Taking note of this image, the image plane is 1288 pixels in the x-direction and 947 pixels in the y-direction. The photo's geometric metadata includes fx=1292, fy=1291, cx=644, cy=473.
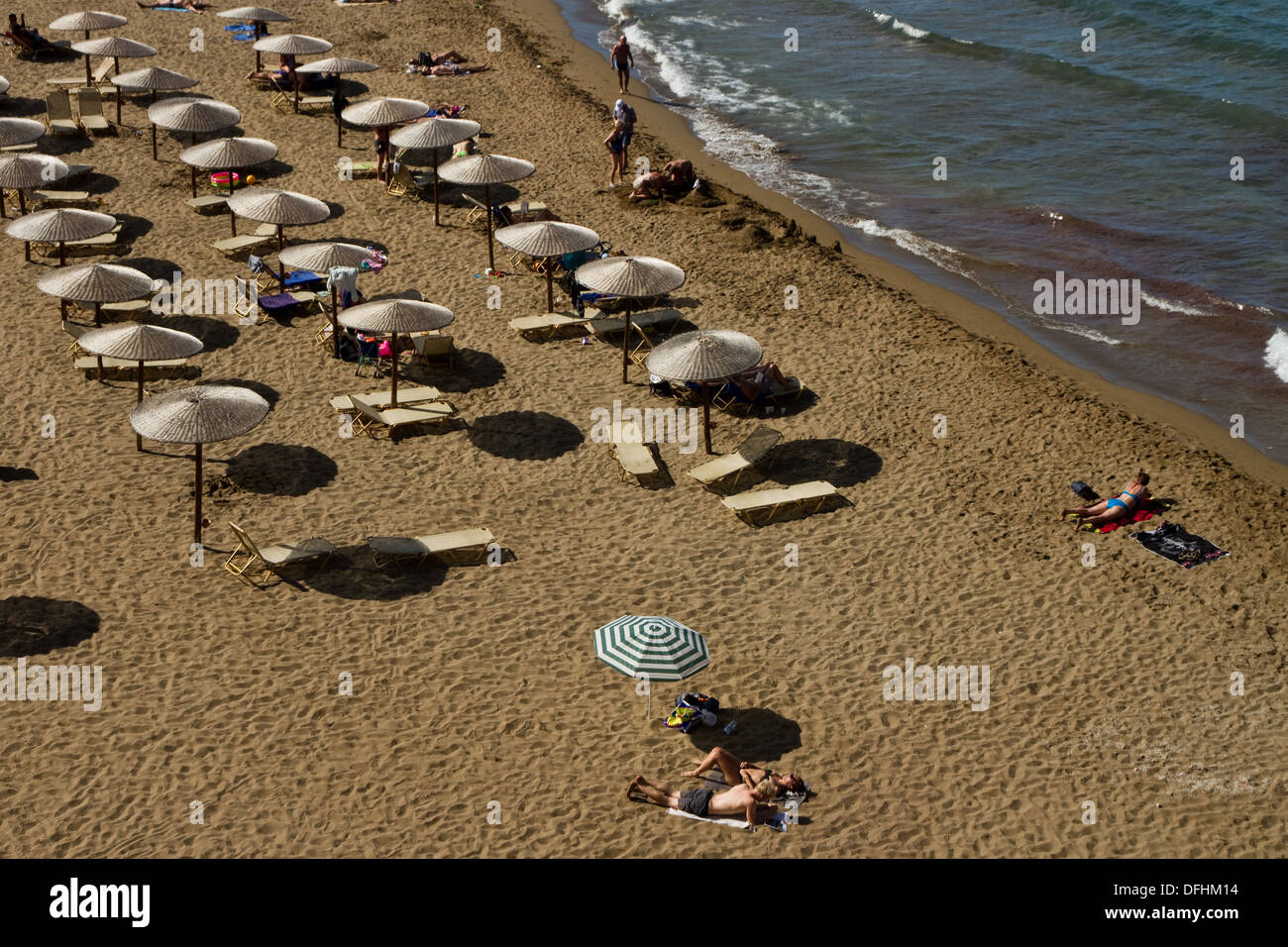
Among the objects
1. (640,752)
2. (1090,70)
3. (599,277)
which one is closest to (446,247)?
(599,277)

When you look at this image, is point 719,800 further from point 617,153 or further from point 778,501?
point 617,153

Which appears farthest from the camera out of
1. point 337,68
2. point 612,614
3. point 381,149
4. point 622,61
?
point 622,61

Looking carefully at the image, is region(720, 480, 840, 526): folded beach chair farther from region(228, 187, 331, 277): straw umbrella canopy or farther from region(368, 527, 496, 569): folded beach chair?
region(228, 187, 331, 277): straw umbrella canopy

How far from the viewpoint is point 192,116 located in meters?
24.9

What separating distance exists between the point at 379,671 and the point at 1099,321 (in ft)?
51.0

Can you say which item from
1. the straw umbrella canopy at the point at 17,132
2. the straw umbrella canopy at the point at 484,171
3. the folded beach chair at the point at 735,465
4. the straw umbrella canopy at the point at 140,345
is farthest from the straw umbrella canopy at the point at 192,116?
the folded beach chair at the point at 735,465

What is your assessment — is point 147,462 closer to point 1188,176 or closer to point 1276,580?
point 1276,580

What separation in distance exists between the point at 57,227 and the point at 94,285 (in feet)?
9.10

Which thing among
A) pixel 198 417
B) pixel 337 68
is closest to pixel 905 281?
pixel 337 68

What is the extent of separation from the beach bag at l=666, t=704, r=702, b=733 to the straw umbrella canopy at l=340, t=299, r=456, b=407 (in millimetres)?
6770

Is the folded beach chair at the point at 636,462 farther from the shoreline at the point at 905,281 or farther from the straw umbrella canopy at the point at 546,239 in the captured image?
the shoreline at the point at 905,281

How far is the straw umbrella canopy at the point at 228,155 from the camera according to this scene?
912 inches

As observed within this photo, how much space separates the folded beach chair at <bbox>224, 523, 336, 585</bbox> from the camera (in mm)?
14836

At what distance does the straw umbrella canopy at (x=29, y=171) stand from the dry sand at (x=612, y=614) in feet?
4.53
